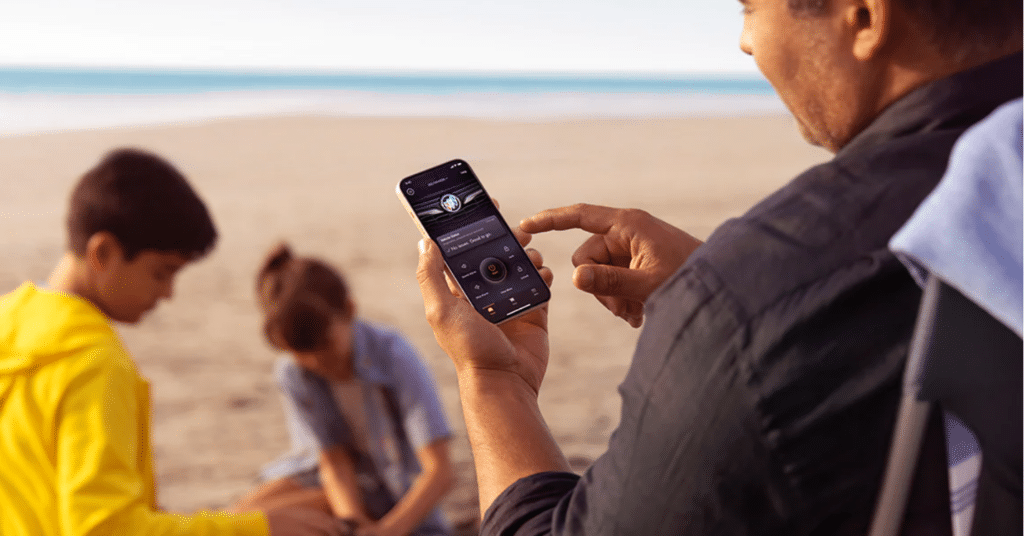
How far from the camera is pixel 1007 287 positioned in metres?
0.79

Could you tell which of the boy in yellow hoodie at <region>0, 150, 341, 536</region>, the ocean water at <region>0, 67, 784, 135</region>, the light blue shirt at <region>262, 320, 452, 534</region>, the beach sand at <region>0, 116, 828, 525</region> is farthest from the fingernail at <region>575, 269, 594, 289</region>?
the ocean water at <region>0, 67, 784, 135</region>

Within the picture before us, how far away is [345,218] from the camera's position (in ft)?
34.8

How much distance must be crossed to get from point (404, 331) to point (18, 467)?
187 inches

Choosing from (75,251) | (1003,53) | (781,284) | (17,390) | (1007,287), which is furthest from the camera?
(75,251)

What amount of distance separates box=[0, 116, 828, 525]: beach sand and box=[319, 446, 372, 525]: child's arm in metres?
0.51

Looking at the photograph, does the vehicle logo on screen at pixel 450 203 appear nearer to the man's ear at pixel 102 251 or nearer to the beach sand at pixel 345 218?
the man's ear at pixel 102 251

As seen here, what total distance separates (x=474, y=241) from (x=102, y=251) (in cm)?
125

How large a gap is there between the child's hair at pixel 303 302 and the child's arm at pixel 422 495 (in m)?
0.64

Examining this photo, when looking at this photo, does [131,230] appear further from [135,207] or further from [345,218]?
[345,218]

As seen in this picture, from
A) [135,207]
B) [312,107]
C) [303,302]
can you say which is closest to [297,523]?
[135,207]

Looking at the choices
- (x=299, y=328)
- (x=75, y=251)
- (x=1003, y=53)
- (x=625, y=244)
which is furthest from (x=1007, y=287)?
(x=299, y=328)

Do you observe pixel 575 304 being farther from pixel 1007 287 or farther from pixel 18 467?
pixel 1007 287

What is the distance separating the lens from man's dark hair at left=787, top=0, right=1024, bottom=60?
40.1 inches

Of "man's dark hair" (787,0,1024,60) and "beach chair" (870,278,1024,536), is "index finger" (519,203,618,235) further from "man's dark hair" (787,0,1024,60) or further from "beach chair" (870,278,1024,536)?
"beach chair" (870,278,1024,536)
